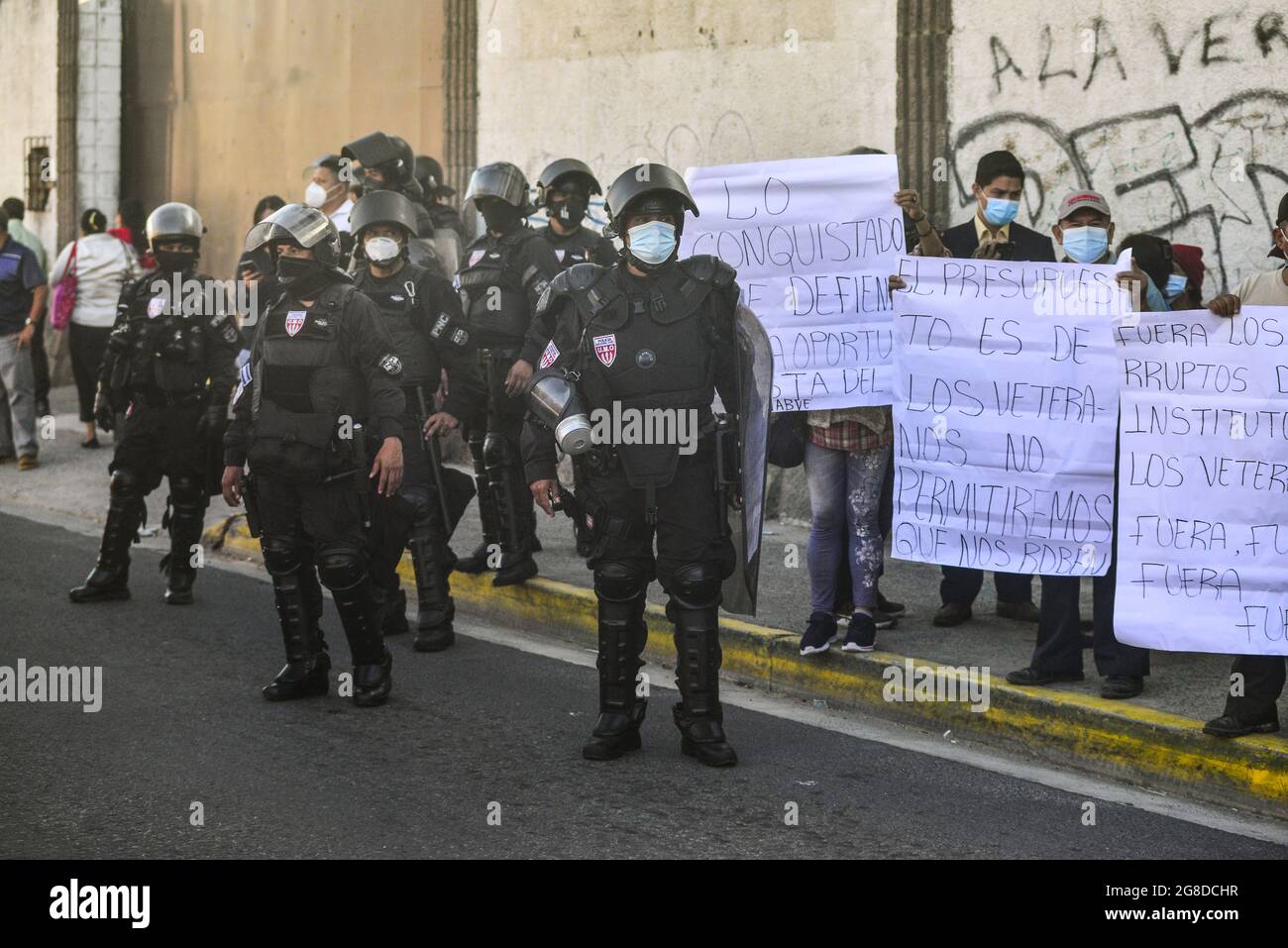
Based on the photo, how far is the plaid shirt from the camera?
7477mm

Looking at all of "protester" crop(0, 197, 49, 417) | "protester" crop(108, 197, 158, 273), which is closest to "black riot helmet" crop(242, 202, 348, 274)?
"protester" crop(0, 197, 49, 417)

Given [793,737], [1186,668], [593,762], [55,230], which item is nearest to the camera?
[593,762]

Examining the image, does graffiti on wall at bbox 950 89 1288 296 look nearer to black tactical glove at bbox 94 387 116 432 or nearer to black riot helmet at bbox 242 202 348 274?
black riot helmet at bbox 242 202 348 274

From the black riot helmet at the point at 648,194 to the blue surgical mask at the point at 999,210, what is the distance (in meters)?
1.68

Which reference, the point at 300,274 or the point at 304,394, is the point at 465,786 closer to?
the point at 304,394

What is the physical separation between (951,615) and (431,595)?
7.74 ft

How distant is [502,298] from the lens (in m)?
8.62

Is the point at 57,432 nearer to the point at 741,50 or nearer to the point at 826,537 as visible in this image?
the point at 741,50

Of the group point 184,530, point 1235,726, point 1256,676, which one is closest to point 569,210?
point 184,530

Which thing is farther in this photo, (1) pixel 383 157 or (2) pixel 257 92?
(2) pixel 257 92

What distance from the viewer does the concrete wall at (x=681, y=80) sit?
10.7 meters
